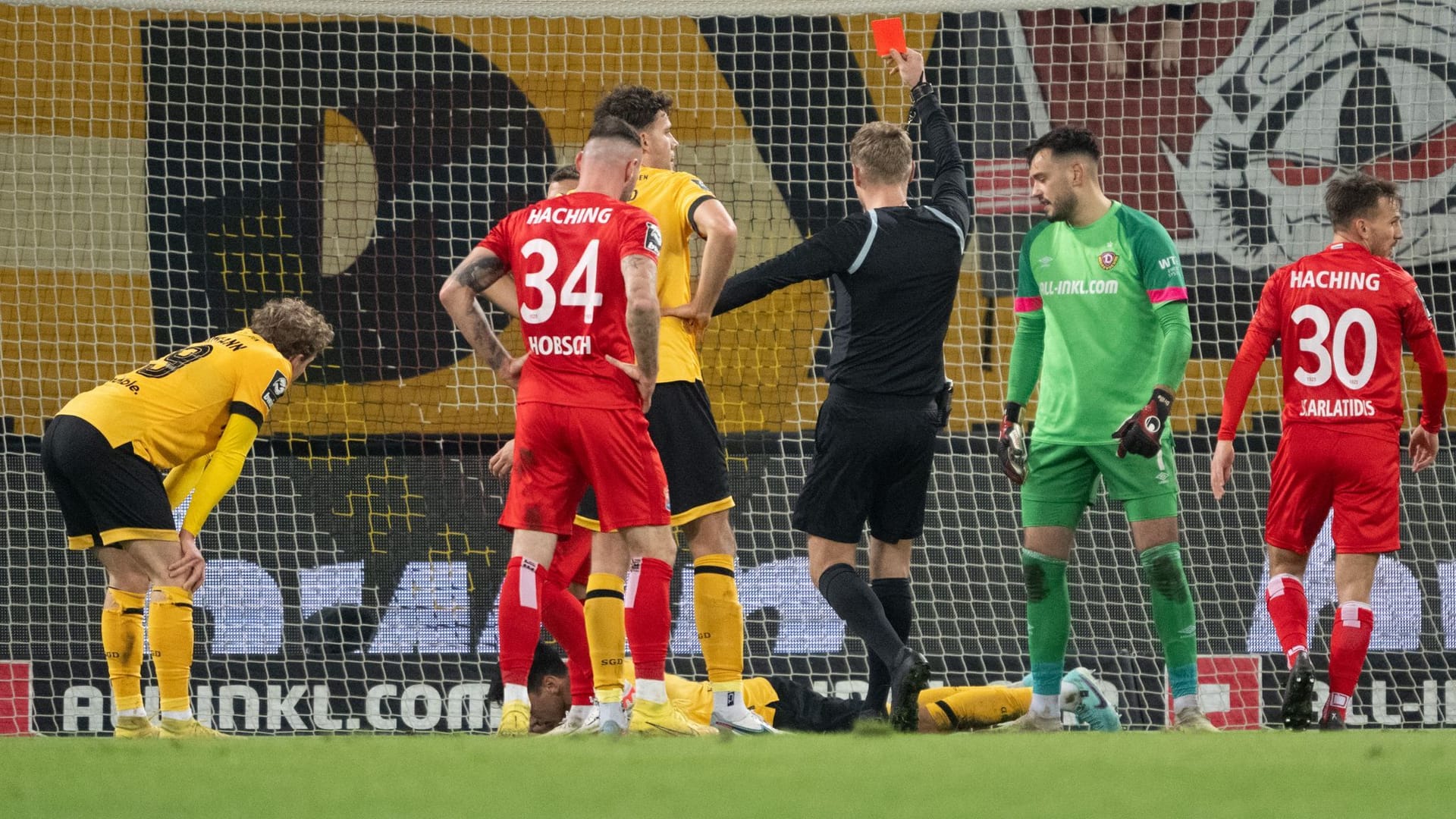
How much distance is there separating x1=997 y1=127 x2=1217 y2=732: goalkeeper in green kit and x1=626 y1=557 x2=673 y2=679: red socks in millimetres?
1436

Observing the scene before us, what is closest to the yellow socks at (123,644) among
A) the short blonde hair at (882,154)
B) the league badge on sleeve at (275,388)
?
the league badge on sleeve at (275,388)

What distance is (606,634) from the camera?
14.5ft

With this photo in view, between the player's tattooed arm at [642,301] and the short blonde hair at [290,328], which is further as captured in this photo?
the short blonde hair at [290,328]

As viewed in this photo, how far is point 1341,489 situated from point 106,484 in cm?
421

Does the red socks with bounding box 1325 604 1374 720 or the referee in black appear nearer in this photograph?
the referee in black

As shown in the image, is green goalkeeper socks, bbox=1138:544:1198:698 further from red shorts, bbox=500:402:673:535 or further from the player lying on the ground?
red shorts, bbox=500:402:673:535

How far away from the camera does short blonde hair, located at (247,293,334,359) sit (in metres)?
5.73

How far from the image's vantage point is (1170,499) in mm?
5145

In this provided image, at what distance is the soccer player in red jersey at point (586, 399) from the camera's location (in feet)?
14.1

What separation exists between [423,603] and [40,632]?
1.92m

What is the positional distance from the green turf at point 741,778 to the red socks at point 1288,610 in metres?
1.35

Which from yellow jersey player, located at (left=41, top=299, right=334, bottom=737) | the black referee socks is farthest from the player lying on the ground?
yellow jersey player, located at (left=41, top=299, right=334, bottom=737)

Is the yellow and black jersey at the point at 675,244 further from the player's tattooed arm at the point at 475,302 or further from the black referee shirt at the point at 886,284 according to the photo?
the player's tattooed arm at the point at 475,302

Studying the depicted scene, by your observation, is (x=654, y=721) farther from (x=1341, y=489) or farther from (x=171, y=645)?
(x=1341, y=489)
